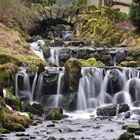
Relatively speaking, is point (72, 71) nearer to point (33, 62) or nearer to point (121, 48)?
point (33, 62)

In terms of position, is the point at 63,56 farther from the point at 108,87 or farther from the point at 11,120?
the point at 11,120

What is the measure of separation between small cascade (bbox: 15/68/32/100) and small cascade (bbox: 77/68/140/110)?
2920mm

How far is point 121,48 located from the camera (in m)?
41.1

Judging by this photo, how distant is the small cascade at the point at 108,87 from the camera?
31.4m

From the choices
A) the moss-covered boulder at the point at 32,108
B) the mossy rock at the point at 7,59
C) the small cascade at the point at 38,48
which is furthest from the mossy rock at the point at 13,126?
the small cascade at the point at 38,48

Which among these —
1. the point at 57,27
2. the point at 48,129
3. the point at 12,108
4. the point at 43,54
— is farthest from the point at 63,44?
the point at 48,129

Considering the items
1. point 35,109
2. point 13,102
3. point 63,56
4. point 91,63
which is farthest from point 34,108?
point 63,56

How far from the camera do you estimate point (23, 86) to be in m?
31.5

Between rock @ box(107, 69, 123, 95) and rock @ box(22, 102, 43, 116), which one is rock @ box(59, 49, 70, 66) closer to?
rock @ box(107, 69, 123, 95)

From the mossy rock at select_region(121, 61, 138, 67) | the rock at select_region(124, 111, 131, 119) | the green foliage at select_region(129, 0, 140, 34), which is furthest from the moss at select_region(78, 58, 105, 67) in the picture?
the green foliage at select_region(129, 0, 140, 34)

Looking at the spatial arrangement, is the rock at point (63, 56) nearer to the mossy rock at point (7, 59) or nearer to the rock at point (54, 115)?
the mossy rock at point (7, 59)

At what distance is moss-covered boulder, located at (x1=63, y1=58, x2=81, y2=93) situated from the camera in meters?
31.2

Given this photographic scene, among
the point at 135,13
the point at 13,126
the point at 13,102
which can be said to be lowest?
the point at 13,126

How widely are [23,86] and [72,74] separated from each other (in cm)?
291
